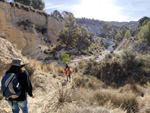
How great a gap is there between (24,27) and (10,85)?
16548 mm

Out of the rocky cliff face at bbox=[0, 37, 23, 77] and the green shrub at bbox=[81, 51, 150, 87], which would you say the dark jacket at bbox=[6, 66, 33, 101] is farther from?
the green shrub at bbox=[81, 51, 150, 87]

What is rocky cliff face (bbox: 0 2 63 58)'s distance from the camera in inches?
540

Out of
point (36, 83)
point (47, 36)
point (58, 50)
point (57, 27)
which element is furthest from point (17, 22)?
point (36, 83)

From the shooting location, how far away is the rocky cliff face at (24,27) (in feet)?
45.0

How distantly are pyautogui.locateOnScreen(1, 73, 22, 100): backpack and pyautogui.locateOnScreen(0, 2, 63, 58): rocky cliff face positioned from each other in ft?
42.7

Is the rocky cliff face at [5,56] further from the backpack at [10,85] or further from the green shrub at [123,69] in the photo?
the green shrub at [123,69]

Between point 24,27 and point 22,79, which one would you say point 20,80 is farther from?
Answer: point 24,27

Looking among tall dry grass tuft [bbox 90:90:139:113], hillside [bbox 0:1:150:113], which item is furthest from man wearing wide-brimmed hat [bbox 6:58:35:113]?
tall dry grass tuft [bbox 90:90:139:113]

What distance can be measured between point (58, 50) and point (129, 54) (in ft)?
47.5

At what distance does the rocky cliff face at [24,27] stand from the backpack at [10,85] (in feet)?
42.7

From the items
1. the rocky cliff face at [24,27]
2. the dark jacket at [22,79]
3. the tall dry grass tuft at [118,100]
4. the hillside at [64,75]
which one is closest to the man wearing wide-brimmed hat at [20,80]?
the dark jacket at [22,79]

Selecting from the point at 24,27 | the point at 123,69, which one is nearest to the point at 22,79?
the point at 123,69

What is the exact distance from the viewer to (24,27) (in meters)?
15.8

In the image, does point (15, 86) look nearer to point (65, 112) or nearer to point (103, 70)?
point (65, 112)
